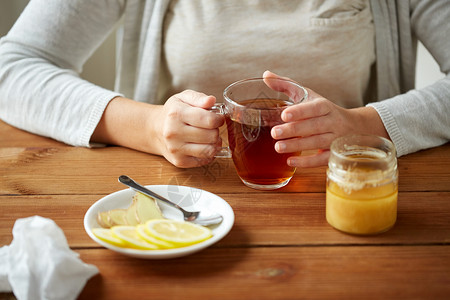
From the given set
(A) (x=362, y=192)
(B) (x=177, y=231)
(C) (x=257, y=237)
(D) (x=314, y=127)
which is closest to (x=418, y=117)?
(D) (x=314, y=127)

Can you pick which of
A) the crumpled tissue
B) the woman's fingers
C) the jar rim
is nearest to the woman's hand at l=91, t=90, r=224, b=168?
the woman's fingers

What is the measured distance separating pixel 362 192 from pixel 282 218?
151 mm

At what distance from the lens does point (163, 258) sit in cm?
74

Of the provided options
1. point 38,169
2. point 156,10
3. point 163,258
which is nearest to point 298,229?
point 163,258

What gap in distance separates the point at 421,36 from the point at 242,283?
985mm

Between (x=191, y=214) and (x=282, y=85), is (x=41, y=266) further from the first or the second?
(x=282, y=85)

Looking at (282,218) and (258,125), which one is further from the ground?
(258,125)

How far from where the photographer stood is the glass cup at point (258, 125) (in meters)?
0.91

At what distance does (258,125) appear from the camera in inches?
35.8

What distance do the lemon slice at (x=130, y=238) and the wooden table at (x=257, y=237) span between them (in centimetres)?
3

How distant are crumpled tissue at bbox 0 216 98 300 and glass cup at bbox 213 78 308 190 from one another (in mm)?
356

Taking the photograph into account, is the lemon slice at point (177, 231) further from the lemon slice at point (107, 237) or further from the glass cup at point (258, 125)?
the glass cup at point (258, 125)

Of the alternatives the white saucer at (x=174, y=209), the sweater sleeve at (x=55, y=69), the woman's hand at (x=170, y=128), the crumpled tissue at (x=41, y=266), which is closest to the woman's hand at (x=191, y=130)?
the woman's hand at (x=170, y=128)

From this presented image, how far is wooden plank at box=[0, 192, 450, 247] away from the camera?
2.65 ft
